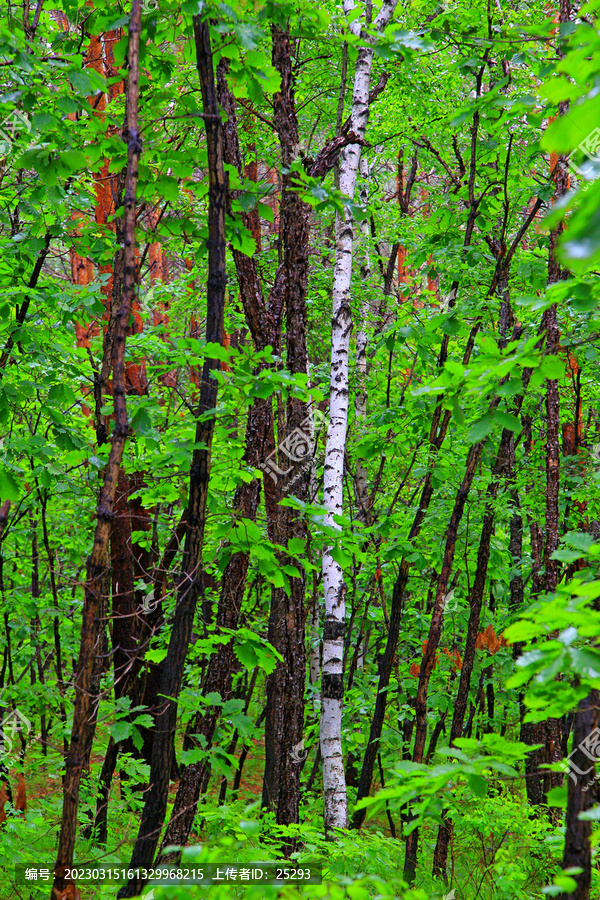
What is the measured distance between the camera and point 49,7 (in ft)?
14.8

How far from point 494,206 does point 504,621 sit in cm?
404

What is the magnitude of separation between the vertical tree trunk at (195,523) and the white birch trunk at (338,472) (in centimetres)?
224

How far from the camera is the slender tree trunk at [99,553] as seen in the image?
7.04 feet

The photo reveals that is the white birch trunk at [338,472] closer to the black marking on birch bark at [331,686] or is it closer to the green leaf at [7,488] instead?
the black marking on birch bark at [331,686]

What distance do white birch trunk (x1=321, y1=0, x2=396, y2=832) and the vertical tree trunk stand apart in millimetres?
2243

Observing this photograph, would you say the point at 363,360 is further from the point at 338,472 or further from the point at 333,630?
the point at 333,630

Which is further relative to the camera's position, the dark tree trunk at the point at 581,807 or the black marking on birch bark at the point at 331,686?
the black marking on birch bark at the point at 331,686

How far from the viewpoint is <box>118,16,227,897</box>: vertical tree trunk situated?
241 centimetres

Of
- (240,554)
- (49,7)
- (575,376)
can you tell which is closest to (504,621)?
(575,376)

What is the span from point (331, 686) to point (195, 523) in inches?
114

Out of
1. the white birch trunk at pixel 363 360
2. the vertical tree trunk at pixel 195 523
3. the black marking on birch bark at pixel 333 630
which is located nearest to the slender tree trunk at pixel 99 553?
the vertical tree trunk at pixel 195 523

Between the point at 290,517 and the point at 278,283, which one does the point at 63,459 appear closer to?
the point at 290,517

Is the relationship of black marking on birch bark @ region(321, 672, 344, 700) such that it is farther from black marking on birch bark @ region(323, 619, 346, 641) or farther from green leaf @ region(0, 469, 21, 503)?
green leaf @ region(0, 469, 21, 503)

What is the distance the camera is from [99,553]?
7.36ft
